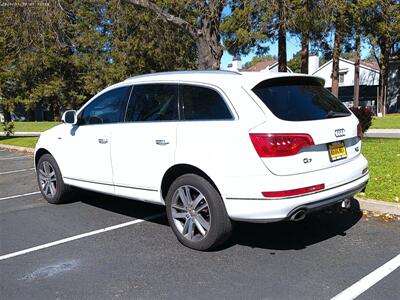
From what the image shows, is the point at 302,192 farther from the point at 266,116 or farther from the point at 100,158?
the point at 100,158

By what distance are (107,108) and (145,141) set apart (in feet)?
3.58

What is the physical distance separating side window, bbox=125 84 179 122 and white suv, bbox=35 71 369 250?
1cm

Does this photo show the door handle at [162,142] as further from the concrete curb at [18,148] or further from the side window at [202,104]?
the concrete curb at [18,148]

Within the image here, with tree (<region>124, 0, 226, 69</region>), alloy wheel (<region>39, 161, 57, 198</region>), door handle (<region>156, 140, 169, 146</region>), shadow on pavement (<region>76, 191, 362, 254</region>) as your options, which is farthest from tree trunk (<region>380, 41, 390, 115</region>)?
door handle (<region>156, 140, 169, 146</region>)

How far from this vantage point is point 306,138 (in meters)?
4.28

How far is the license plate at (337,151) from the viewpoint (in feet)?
14.9

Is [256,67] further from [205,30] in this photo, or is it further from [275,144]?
[275,144]

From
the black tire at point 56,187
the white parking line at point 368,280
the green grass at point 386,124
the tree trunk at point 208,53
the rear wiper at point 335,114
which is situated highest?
the tree trunk at point 208,53

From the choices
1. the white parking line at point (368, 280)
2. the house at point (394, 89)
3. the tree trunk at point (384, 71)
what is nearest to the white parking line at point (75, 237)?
the white parking line at point (368, 280)

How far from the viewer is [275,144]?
13.7 feet

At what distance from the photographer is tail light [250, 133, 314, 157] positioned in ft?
13.7

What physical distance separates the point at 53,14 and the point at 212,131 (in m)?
8.85

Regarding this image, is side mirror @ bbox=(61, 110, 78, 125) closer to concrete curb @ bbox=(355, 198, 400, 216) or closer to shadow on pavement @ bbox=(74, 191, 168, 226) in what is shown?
shadow on pavement @ bbox=(74, 191, 168, 226)

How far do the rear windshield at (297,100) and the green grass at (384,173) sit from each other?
1815 millimetres
